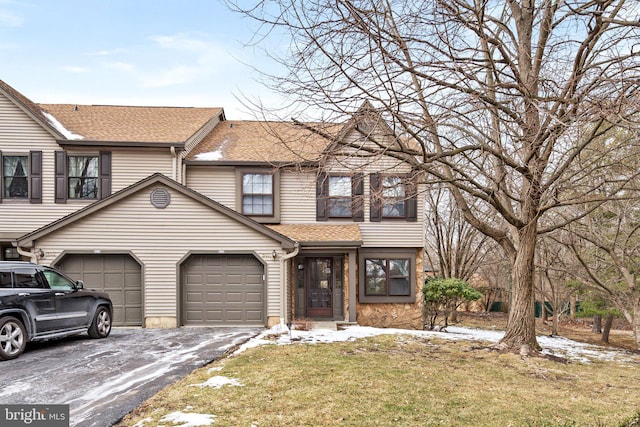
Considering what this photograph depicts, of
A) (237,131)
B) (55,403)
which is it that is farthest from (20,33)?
(55,403)

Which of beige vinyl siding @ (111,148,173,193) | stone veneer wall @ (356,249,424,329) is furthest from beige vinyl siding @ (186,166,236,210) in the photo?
stone veneer wall @ (356,249,424,329)

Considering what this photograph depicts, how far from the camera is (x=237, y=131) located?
16656 mm

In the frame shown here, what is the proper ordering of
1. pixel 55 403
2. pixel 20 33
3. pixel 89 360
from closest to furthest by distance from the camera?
pixel 55 403 → pixel 89 360 → pixel 20 33

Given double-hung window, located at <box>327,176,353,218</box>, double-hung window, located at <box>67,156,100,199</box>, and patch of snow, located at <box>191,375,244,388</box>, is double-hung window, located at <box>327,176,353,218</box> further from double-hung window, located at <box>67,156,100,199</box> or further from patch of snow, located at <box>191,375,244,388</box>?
patch of snow, located at <box>191,375,244,388</box>

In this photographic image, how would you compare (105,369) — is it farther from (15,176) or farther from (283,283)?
(15,176)

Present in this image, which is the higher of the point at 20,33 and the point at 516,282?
the point at 20,33

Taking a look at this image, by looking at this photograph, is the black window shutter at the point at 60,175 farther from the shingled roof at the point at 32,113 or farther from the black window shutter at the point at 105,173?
the black window shutter at the point at 105,173

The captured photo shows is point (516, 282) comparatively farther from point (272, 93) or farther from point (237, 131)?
point (237, 131)

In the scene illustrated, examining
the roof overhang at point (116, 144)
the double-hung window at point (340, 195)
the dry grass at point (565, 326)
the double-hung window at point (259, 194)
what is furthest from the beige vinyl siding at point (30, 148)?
the dry grass at point (565, 326)

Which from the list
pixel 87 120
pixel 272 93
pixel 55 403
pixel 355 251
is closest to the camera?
pixel 55 403

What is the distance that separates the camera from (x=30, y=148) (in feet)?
44.4

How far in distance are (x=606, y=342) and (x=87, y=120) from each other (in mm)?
23265

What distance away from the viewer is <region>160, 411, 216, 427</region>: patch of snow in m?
4.57

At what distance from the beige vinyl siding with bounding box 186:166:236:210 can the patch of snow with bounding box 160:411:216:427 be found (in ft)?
32.9
